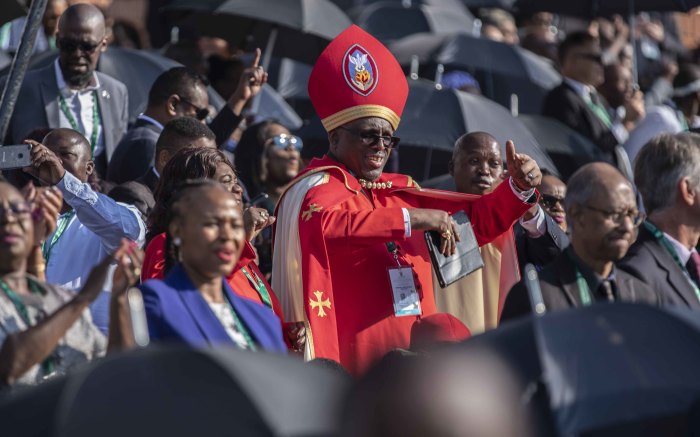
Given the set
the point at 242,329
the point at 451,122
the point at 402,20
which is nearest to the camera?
the point at 242,329

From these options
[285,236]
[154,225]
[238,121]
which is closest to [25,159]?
[154,225]

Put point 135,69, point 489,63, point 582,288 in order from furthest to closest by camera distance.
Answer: point 489,63, point 135,69, point 582,288

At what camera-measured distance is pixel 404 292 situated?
309 inches

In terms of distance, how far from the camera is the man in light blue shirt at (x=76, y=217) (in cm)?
768

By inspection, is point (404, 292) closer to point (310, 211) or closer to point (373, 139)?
point (310, 211)

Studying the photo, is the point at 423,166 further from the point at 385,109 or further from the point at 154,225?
the point at 154,225

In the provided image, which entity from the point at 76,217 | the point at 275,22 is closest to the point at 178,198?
the point at 76,217

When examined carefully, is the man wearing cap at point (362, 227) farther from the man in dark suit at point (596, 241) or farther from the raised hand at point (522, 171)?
the man in dark suit at point (596, 241)

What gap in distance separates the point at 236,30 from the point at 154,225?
17.5 ft

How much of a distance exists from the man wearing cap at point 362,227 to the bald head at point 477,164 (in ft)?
2.15

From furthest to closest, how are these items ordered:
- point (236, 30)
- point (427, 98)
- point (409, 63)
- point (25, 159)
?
point (409, 63)
point (236, 30)
point (427, 98)
point (25, 159)

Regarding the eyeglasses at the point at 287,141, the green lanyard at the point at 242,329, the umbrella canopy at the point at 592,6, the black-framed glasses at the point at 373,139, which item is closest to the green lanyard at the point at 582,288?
the green lanyard at the point at 242,329

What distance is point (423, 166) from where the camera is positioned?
11.4 meters

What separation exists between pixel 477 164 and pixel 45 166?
244 centimetres
